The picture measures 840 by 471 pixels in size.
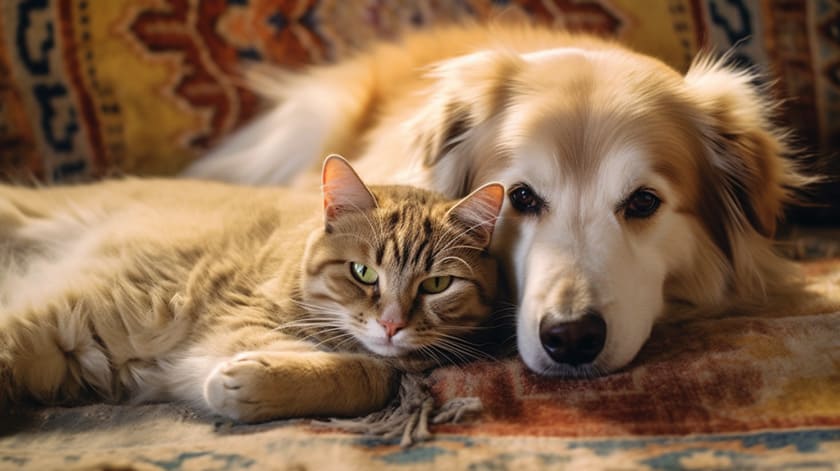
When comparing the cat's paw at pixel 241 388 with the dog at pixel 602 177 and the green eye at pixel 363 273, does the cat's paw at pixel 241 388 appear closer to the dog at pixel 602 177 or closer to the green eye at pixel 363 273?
the green eye at pixel 363 273

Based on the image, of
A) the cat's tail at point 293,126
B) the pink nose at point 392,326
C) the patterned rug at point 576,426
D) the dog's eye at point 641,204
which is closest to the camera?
the patterned rug at point 576,426

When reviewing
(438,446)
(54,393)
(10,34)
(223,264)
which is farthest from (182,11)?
(438,446)

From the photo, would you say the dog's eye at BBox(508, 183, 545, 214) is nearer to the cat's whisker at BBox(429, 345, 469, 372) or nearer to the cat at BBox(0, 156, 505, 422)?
the cat at BBox(0, 156, 505, 422)

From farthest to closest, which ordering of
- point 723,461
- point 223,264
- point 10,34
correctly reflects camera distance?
point 10,34
point 223,264
point 723,461

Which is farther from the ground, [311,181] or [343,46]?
[343,46]

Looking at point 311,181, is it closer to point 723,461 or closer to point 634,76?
point 634,76

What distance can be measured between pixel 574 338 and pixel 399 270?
1.05 ft

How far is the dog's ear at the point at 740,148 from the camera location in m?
1.65

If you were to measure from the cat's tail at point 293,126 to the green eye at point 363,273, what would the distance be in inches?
36.2

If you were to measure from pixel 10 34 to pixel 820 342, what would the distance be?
2.11 metres

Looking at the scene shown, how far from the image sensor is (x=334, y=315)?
56.0 inches

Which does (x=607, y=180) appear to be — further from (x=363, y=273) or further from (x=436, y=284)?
(x=363, y=273)

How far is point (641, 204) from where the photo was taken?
1.51 metres

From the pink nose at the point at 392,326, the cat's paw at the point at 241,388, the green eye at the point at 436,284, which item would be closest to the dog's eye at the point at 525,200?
the green eye at the point at 436,284
